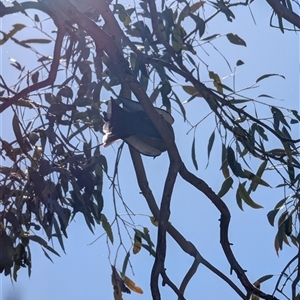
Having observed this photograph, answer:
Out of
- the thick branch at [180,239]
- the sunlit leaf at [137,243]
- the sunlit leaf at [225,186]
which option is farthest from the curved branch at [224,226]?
the sunlit leaf at [137,243]

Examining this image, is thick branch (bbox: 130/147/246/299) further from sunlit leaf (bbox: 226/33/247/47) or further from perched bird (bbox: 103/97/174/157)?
sunlit leaf (bbox: 226/33/247/47)

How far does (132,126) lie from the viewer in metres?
1.25

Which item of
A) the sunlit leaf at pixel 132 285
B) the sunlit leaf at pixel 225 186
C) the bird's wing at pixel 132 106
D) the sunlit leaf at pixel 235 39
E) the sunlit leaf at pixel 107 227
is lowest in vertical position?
the sunlit leaf at pixel 132 285

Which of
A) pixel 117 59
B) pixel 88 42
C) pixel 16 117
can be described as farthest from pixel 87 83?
pixel 117 59

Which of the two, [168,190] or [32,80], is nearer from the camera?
[168,190]

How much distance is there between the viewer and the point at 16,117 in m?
1.35

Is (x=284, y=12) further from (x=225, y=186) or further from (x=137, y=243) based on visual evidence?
(x=137, y=243)

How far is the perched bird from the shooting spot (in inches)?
48.6

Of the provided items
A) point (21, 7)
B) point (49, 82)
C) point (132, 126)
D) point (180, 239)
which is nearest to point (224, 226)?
point (180, 239)

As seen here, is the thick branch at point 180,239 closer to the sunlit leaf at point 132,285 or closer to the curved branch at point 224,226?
the curved branch at point 224,226

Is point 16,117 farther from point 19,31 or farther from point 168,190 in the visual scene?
point 168,190

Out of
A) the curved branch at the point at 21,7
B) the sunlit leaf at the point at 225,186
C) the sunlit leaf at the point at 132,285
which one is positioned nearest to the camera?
the curved branch at the point at 21,7

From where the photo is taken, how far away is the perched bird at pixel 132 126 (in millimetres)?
1233

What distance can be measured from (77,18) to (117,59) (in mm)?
107
